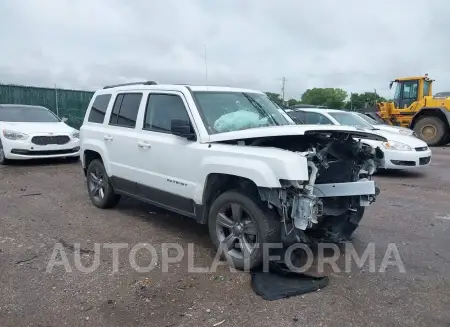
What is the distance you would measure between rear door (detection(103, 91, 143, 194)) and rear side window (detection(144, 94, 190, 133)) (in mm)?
252

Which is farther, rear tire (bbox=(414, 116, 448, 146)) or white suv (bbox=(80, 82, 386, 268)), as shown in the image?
rear tire (bbox=(414, 116, 448, 146))

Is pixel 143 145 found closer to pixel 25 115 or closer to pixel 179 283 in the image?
pixel 179 283

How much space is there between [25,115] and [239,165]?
9439 mm

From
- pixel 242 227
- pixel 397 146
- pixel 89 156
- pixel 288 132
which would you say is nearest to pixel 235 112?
pixel 288 132

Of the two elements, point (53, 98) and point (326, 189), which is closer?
point (326, 189)

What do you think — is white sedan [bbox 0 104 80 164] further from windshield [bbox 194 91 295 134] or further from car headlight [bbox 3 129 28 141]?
windshield [bbox 194 91 295 134]

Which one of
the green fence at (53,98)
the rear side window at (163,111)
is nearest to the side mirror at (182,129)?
the rear side window at (163,111)

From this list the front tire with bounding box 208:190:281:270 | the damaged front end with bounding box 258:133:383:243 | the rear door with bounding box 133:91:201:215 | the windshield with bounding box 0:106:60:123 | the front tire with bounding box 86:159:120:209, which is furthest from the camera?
the windshield with bounding box 0:106:60:123

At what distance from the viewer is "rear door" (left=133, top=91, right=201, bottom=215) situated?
466cm

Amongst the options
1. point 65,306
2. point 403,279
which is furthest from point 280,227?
point 65,306

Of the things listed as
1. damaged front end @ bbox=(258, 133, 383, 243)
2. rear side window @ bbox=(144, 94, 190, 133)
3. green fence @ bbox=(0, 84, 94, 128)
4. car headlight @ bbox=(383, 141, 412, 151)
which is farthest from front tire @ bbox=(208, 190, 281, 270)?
green fence @ bbox=(0, 84, 94, 128)

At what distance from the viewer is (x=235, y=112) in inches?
193

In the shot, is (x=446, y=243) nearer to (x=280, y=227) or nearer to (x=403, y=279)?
(x=403, y=279)

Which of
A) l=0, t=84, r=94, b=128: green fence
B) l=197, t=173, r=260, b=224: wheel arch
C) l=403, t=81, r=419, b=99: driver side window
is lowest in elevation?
l=197, t=173, r=260, b=224: wheel arch
